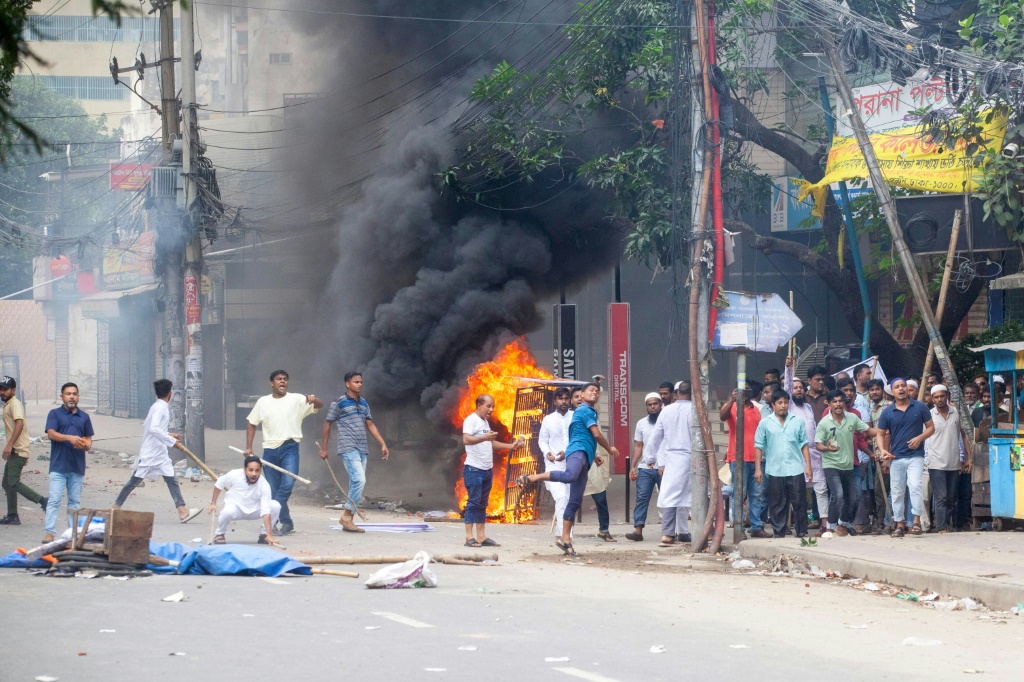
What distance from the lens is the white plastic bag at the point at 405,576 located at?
8.15m

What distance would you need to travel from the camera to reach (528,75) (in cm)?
1739

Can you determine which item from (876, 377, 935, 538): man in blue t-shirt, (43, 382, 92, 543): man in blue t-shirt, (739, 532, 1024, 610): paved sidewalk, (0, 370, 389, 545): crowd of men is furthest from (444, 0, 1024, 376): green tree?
(43, 382, 92, 543): man in blue t-shirt

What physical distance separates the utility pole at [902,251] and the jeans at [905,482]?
1.18 metres

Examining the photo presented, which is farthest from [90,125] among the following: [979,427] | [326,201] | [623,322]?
[979,427]

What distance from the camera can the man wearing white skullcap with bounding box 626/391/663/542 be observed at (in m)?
11.9

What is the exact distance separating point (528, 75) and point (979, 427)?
8.41m

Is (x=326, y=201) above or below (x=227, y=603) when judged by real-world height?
above

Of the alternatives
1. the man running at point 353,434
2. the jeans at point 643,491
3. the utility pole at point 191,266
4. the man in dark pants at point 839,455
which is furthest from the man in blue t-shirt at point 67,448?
the utility pole at point 191,266

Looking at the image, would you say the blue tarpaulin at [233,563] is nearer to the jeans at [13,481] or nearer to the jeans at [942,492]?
the jeans at [13,481]

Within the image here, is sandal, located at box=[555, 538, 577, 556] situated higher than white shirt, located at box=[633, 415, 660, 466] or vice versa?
white shirt, located at box=[633, 415, 660, 466]

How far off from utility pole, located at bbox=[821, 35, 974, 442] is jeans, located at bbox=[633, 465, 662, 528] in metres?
3.20

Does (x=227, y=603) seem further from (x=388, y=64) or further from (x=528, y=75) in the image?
(x=388, y=64)

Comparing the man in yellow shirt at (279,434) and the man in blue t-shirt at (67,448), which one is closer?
the man in blue t-shirt at (67,448)

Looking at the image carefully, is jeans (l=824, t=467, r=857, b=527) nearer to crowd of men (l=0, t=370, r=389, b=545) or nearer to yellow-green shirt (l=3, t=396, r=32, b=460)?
crowd of men (l=0, t=370, r=389, b=545)
